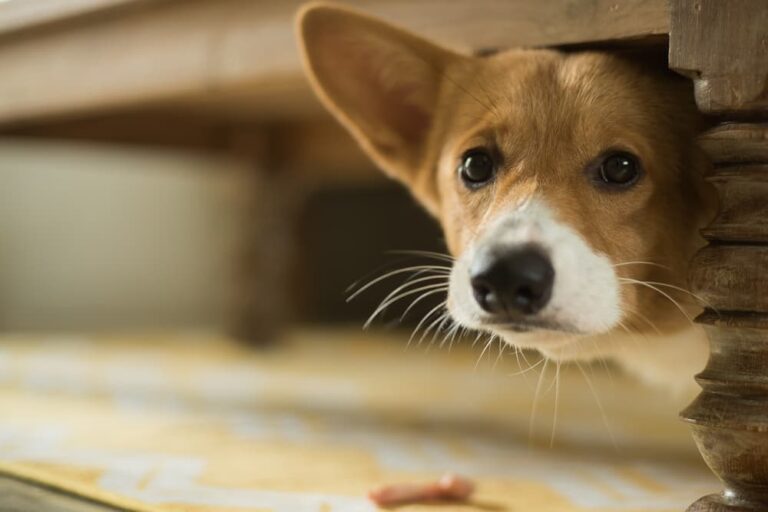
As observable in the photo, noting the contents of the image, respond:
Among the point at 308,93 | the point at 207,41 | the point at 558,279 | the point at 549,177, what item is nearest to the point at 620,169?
the point at 549,177

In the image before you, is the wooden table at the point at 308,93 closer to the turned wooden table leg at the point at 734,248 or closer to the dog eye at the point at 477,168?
the turned wooden table leg at the point at 734,248

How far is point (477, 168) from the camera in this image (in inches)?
55.4

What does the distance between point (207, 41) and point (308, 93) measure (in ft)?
1.60

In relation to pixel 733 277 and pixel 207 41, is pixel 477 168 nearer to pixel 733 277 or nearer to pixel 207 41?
pixel 733 277

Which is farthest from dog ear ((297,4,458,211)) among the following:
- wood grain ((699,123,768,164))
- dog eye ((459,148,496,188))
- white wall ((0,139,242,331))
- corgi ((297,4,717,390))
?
white wall ((0,139,242,331))

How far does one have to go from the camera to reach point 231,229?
3.97m

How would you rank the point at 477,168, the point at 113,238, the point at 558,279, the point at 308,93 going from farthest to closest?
the point at 113,238 → the point at 308,93 → the point at 477,168 → the point at 558,279

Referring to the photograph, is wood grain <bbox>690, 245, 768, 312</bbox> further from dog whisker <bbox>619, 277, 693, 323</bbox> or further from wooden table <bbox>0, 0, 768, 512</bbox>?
dog whisker <bbox>619, 277, 693, 323</bbox>

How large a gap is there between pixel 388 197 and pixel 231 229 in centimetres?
69

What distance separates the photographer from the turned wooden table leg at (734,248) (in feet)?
3.28

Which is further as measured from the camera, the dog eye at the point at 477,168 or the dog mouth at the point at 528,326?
the dog eye at the point at 477,168

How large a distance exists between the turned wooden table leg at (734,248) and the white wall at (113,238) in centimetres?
250

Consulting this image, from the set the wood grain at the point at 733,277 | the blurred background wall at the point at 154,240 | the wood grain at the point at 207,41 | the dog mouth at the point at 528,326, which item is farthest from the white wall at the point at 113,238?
the wood grain at the point at 733,277

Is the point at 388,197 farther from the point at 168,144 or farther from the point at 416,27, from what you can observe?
the point at 416,27
